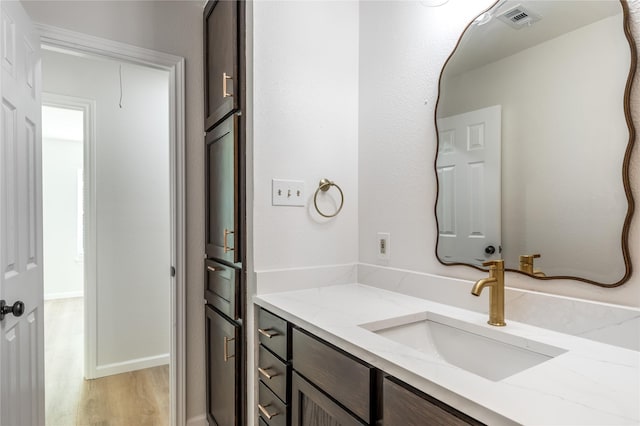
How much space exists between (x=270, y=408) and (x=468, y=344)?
732mm

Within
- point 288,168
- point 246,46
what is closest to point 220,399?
point 288,168

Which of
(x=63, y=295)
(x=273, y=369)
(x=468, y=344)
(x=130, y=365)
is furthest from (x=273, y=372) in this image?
(x=63, y=295)

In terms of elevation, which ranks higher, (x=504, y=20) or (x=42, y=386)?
(x=504, y=20)

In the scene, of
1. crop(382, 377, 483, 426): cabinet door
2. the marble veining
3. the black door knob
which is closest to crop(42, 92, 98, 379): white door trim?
the black door knob

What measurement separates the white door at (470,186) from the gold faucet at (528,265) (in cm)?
8

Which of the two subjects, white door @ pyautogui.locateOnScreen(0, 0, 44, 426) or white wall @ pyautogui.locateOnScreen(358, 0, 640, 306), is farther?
white wall @ pyautogui.locateOnScreen(358, 0, 640, 306)

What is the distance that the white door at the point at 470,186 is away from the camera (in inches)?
47.1

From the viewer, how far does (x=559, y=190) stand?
1.03 m

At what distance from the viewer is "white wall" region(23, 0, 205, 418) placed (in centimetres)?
198

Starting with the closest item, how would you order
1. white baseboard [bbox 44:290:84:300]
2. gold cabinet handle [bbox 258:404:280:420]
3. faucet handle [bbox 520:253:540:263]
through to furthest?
faucet handle [bbox 520:253:540:263], gold cabinet handle [bbox 258:404:280:420], white baseboard [bbox 44:290:84:300]

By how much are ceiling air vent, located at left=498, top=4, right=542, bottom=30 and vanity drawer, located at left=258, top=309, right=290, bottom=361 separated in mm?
1183

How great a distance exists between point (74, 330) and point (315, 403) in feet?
12.5

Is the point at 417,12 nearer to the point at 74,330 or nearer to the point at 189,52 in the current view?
the point at 189,52

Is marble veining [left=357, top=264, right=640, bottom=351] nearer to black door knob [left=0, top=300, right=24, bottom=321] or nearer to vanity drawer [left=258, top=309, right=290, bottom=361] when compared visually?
vanity drawer [left=258, top=309, right=290, bottom=361]
